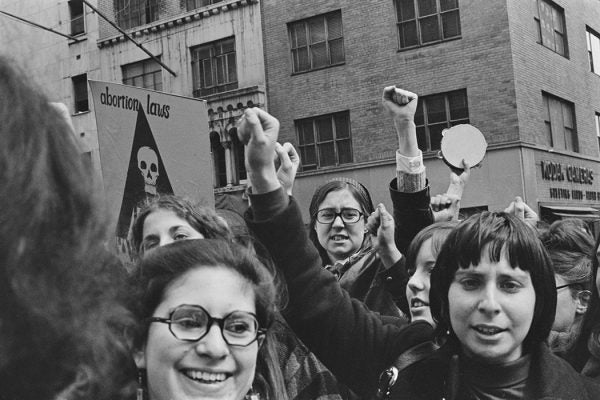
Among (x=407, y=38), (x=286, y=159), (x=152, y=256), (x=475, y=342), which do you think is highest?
(x=407, y=38)

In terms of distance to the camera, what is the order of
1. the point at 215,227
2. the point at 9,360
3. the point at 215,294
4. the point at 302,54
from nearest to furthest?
the point at 9,360 → the point at 215,294 → the point at 215,227 → the point at 302,54

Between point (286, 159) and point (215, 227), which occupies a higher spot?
point (286, 159)

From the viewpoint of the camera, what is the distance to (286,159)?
7.95 ft

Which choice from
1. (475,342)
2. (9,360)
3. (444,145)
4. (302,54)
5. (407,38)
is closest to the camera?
(9,360)

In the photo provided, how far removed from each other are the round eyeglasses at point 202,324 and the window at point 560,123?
17.1m

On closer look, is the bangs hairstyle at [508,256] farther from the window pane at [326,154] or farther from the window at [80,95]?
the window at [80,95]

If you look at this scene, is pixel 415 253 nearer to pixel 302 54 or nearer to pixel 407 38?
pixel 407 38

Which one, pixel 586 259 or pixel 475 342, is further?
pixel 586 259

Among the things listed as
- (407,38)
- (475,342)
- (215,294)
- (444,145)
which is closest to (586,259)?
(475,342)

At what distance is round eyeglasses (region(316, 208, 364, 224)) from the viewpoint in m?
3.71

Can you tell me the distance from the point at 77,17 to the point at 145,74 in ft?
10.8

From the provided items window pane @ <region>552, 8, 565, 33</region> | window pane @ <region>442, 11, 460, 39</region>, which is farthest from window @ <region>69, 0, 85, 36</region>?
window pane @ <region>552, 8, 565, 33</region>

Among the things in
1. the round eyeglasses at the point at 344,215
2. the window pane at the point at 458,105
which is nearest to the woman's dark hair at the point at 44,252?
the round eyeglasses at the point at 344,215

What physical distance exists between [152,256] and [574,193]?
18.0 metres
